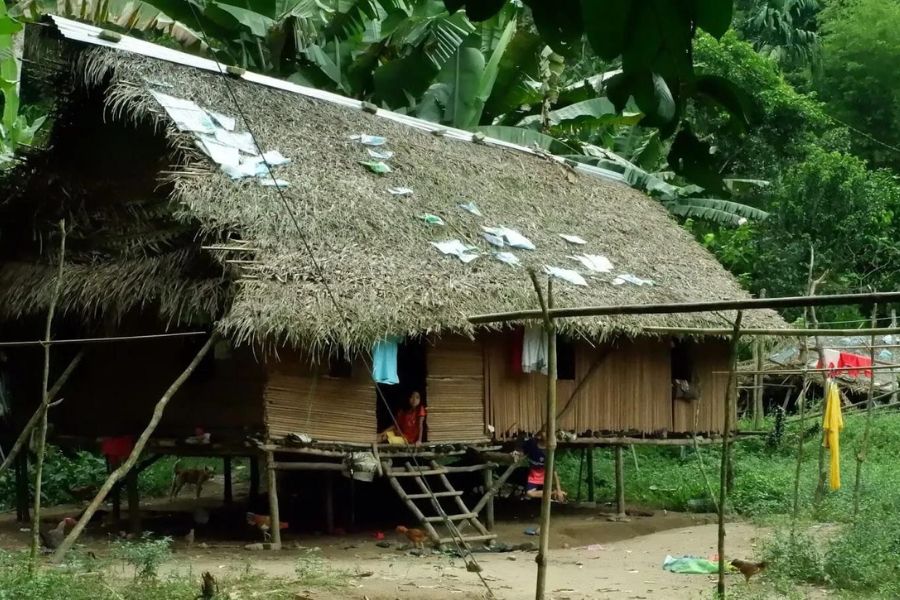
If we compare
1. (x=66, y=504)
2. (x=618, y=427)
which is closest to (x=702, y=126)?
(x=618, y=427)

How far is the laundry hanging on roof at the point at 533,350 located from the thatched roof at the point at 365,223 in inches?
21.8

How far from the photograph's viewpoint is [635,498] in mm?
14758

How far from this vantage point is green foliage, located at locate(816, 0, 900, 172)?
66.7 feet

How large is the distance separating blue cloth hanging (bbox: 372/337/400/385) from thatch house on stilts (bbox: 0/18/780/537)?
4 centimetres

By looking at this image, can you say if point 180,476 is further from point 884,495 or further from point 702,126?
point 702,126

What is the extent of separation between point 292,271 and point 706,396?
684 centimetres

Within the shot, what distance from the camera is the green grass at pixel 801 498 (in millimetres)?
7598

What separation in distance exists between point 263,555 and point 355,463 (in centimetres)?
119

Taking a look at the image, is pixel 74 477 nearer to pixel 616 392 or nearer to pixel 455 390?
pixel 455 390

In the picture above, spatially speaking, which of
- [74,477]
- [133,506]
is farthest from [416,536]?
[74,477]

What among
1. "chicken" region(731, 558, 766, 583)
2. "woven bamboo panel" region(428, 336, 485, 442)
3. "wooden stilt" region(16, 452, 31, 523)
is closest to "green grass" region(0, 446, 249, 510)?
"wooden stilt" region(16, 452, 31, 523)

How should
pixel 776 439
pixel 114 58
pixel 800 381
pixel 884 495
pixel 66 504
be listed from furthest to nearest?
pixel 800 381, pixel 776 439, pixel 66 504, pixel 884 495, pixel 114 58

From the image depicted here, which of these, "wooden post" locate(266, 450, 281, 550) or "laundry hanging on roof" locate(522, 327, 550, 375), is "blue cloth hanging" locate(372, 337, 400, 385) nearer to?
"wooden post" locate(266, 450, 281, 550)

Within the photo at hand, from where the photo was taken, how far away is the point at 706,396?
1387 centimetres
